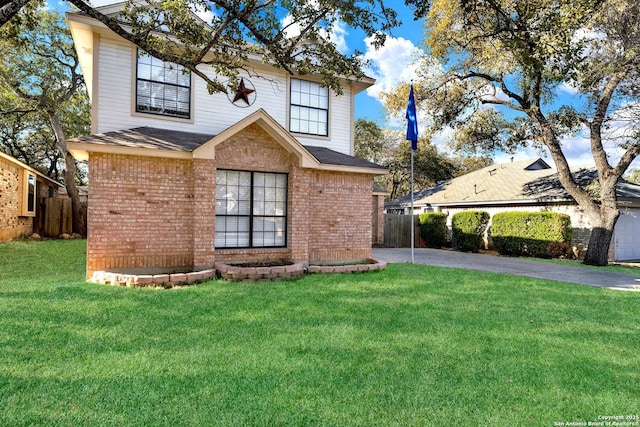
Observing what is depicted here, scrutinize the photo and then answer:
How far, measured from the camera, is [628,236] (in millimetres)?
15688

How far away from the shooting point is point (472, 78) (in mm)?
15250

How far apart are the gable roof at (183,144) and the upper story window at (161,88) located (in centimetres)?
60

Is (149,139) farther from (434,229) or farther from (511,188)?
(511,188)

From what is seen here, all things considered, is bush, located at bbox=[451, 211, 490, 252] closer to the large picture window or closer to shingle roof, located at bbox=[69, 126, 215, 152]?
the large picture window

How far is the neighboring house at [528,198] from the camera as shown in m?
15.5

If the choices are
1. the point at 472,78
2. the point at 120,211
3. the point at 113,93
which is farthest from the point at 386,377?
the point at 472,78

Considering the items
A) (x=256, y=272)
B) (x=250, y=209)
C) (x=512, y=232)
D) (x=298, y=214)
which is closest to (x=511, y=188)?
(x=512, y=232)

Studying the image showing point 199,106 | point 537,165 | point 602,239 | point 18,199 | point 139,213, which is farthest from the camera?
point 537,165

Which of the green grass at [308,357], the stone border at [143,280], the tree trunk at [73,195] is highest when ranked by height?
the tree trunk at [73,195]

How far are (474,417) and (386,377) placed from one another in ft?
2.86

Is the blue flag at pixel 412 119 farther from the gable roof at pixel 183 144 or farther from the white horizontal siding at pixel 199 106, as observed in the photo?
the gable roof at pixel 183 144

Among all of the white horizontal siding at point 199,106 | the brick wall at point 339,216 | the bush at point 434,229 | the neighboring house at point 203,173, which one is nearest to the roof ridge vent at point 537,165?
the bush at point 434,229

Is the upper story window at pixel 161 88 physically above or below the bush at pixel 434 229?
above

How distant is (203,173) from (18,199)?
13.6m
